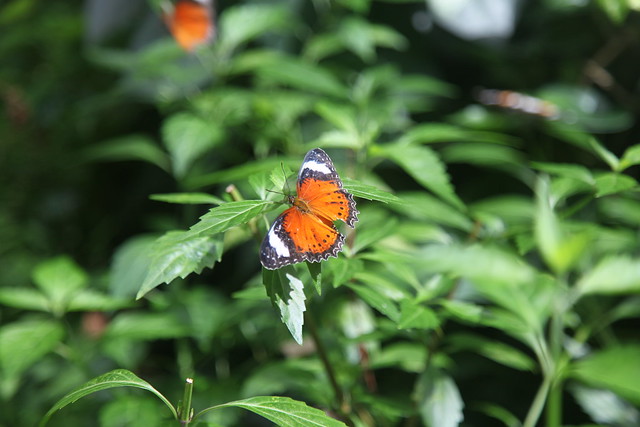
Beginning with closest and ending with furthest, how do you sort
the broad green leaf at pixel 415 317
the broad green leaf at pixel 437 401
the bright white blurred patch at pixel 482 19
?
the broad green leaf at pixel 415 317
the broad green leaf at pixel 437 401
the bright white blurred patch at pixel 482 19

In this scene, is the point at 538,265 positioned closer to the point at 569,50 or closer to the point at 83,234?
the point at 569,50

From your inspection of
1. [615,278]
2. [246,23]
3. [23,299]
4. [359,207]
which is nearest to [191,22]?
[246,23]

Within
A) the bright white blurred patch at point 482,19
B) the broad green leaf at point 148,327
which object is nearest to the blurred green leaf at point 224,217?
the broad green leaf at point 148,327

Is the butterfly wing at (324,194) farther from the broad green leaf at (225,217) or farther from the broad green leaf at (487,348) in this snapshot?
the broad green leaf at (487,348)

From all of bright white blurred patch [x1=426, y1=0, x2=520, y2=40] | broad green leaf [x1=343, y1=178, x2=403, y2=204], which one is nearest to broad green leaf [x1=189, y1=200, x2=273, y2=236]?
broad green leaf [x1=343, y1=178, x2=403, y2=204]

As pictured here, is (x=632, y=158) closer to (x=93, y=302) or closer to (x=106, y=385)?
(x=106, y=385)

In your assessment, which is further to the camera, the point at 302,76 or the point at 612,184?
the point at 302,76

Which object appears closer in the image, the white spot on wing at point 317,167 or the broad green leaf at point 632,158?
the white spot on wing at point 317,167
